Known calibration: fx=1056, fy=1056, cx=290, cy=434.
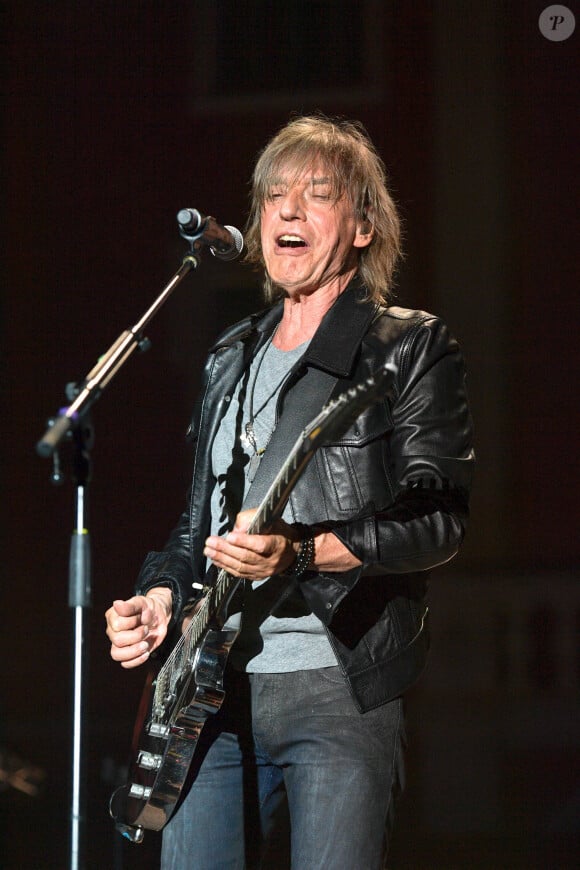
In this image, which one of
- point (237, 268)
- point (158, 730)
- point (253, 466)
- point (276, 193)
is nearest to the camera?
point (158, 730)

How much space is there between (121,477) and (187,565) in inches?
220

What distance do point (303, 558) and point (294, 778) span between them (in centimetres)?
47

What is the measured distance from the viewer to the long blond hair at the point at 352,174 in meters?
2.35

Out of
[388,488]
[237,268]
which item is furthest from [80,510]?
[237,268]

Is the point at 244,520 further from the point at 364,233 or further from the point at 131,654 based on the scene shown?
the point at 364,233

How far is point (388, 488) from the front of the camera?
208cm

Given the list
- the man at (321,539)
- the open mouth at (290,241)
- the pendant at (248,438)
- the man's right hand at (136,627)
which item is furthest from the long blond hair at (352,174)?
the man's right hand at (136,627)

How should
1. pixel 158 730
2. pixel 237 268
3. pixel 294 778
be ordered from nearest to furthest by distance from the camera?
pixel 294 778 → pixel 158 730 → pixel 237 268

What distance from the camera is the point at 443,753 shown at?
237 inches

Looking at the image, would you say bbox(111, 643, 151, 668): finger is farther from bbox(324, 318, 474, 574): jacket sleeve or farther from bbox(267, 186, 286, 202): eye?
bbox(267, 186, 286, 202): eye

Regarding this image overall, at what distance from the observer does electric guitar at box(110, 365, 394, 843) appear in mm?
1961

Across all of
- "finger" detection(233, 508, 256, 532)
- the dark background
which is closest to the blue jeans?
"finger" detection(233, 508, 256, 532)

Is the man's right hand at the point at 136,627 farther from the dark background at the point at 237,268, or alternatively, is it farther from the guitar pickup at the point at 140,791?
the dark background at the point at 237,268

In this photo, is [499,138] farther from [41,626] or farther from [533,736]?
[41,626]
